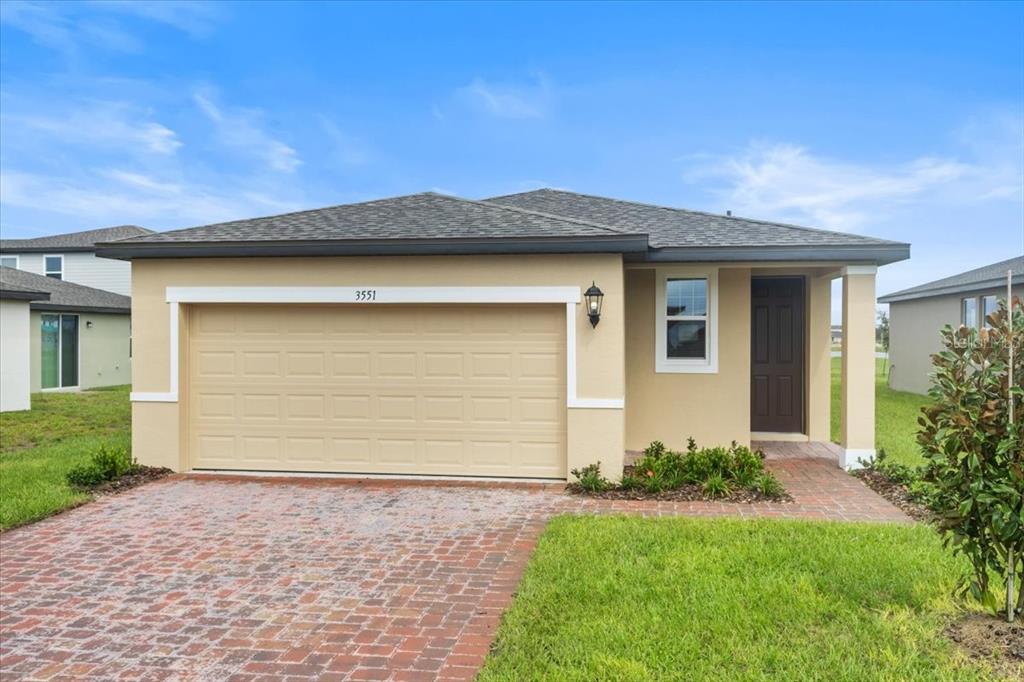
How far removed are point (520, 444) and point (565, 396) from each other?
861 millimetres

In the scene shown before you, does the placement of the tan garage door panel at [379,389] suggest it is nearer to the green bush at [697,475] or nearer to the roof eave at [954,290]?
the green bush at [697,475]

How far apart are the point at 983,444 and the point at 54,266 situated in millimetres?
32733

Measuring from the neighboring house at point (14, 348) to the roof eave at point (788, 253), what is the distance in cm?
1538

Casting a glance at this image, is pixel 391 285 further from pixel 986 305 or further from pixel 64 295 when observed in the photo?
pixel 64 295

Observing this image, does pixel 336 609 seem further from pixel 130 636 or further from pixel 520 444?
pixel 520 444

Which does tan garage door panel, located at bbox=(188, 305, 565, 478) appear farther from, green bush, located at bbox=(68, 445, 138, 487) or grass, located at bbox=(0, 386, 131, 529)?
grass, located at bbox=(0, 386, 131, 529)

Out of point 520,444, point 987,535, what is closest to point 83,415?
point 520,444

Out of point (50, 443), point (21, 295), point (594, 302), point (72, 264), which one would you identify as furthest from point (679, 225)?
point (72, 264)

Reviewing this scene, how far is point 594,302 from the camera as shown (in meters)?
7.77

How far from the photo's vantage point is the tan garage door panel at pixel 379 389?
322 inches

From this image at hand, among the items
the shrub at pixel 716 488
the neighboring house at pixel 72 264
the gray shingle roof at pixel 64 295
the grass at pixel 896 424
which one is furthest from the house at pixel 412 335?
the neighboring house at pixel 72 264

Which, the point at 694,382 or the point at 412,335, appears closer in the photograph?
the point at 412,335

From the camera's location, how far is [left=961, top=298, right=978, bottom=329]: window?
17.2 meters

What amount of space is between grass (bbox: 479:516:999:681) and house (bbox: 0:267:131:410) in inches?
668
